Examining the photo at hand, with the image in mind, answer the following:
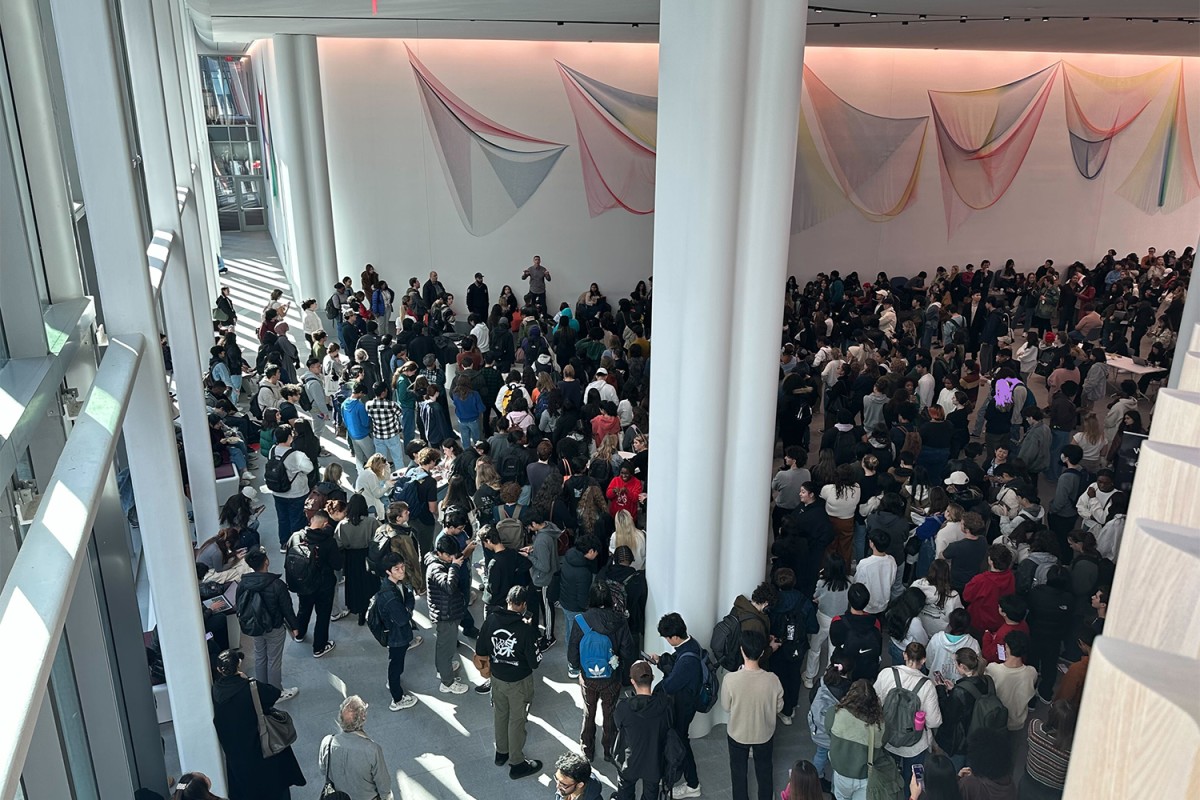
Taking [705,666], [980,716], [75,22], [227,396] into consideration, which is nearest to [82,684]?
[75,22]

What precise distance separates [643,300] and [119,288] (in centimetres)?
1010

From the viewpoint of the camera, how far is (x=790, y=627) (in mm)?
5820

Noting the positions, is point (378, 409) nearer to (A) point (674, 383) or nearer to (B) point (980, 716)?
(A) point (674, 383)

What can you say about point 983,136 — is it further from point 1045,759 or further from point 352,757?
point 352,757

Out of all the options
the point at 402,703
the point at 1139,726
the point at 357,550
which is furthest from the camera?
the point at 357,550

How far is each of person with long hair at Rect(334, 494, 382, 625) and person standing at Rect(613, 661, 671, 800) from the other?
2.54 metres

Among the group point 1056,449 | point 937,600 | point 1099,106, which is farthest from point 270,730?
point 1099,106

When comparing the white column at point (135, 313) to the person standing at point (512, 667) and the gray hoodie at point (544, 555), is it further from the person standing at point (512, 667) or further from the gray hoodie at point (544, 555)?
the gray hoodie at point (544, 555)

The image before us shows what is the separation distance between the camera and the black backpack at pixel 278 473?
773cm

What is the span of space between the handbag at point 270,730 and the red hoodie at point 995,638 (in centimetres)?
416

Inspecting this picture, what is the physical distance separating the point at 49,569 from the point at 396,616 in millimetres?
3781

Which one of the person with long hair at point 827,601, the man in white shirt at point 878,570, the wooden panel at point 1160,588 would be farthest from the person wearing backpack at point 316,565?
the wooden panel at point 1160,588

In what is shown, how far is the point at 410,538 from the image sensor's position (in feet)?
21.6

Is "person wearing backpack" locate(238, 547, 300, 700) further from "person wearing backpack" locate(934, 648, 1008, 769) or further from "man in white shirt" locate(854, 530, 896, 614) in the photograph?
"person wearing backpack" locate(934, 648, 1008, 769)
